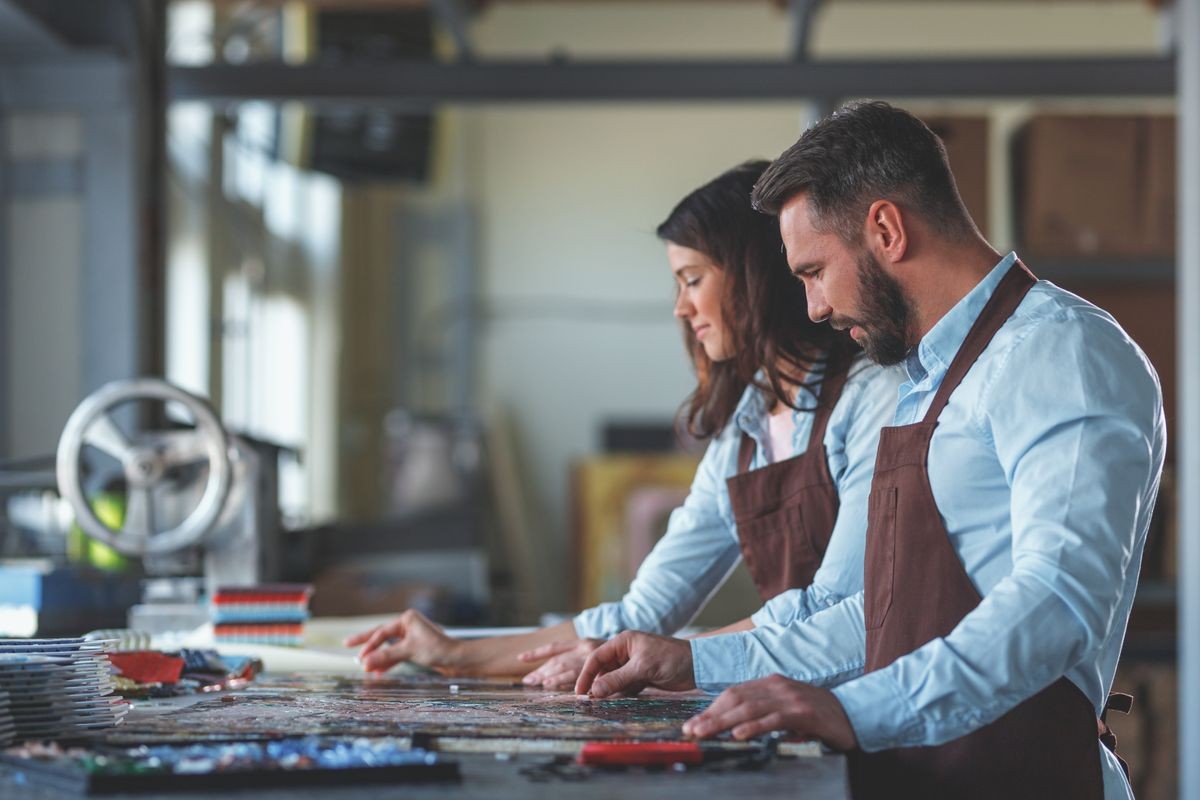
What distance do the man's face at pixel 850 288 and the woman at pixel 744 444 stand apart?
30cm

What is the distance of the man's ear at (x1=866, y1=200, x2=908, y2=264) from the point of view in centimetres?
156

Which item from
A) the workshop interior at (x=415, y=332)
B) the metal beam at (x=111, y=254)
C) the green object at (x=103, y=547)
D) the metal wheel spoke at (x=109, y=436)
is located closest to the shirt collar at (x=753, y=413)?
the workshop interior at (x=415, y=332)

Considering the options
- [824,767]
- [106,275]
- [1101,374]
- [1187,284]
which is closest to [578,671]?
[824,767]

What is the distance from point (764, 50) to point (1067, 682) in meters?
8.50

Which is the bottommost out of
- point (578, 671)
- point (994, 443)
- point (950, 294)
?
point (578, 671)

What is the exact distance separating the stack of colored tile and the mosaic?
0.45 metres

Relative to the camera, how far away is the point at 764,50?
951cm

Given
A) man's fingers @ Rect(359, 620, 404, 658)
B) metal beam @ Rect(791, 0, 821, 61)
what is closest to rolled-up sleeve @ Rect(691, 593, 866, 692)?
man's fingers @ Rect(359, 620, 404, 658)

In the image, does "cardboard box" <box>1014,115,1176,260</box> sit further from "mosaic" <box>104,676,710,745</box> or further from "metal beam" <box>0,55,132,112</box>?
"mosaic" <box>104,676,710,745</box>

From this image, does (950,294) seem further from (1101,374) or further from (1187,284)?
(1187,284)

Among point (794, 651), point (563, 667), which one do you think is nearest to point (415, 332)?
point (563, 667)

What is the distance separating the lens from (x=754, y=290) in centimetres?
209

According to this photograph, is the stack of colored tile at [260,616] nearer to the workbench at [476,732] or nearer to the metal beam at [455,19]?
the workbench at [476,732]

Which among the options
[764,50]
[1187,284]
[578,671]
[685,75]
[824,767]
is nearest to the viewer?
[824,767]
